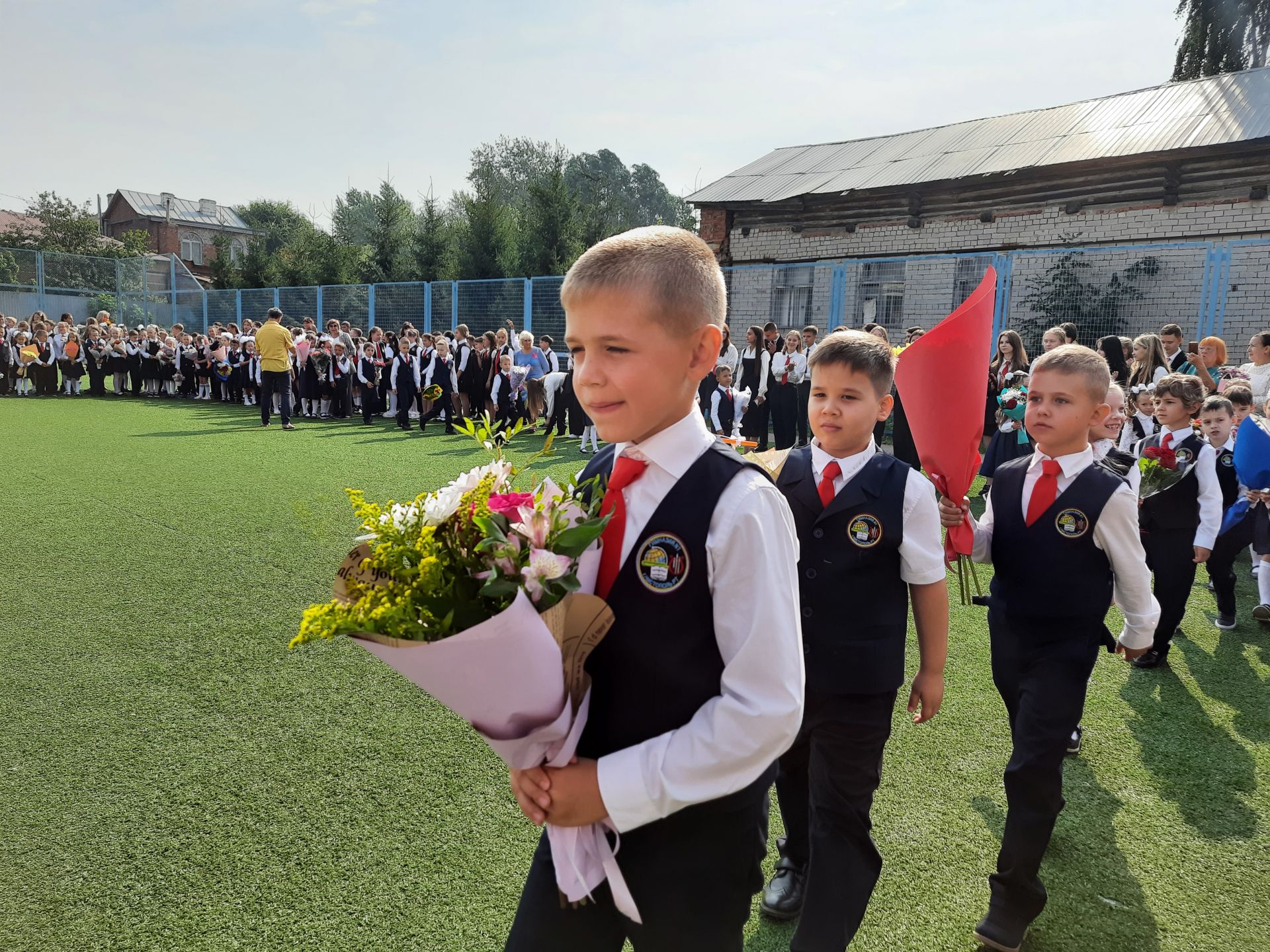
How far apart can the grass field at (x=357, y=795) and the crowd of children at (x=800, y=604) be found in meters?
0.25

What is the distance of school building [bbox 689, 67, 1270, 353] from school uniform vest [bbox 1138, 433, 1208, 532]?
919 centimetres

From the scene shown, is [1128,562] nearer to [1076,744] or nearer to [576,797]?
[1076,744]

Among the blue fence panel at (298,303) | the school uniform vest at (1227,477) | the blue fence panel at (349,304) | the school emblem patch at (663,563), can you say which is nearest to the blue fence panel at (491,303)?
the blue fence panel at (349,304)

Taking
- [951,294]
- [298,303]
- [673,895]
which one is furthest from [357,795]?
[298,303]

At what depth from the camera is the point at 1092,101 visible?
19141mm

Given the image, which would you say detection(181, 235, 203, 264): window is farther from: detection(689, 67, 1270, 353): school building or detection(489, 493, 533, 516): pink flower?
detection(489, 493, 533, 516): pink flower

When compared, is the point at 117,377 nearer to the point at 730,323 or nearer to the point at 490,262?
the point at 490,262

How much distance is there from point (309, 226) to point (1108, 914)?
42.1m

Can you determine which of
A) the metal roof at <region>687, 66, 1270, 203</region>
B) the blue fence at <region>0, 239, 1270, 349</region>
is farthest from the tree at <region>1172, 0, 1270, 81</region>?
the blue fence at <region>0, 239, 1270, 349</region>

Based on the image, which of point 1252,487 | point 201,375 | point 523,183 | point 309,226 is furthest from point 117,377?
point 523,183

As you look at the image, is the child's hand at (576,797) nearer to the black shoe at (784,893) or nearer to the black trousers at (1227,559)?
the black shoe at (784,893)

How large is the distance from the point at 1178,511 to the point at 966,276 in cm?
1197

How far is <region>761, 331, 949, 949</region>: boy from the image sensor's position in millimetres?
2215

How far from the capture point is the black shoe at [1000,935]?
93.0 inches
